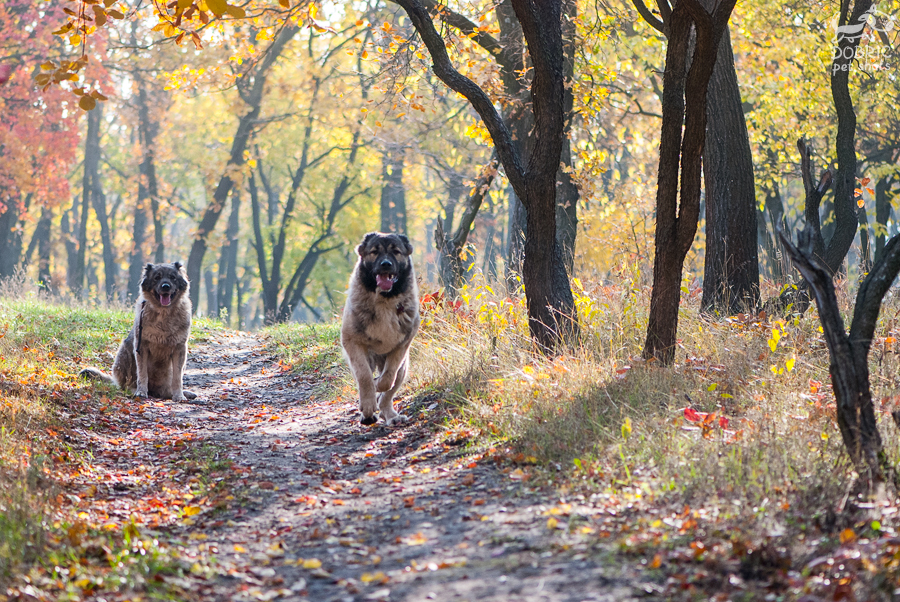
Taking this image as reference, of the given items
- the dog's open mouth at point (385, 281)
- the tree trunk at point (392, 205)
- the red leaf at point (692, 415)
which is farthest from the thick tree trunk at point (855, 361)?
the tree trunk at point (392, 205)

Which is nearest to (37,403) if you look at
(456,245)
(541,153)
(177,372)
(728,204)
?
(177,372)

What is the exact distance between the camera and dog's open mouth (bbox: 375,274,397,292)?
735 centimetres

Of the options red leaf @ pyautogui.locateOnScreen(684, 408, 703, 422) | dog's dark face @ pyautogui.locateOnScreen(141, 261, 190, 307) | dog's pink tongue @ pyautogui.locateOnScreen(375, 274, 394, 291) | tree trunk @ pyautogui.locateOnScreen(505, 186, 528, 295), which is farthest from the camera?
tree trunk @ pyautogui.locateOnScreen(505, 186, 528, 295)

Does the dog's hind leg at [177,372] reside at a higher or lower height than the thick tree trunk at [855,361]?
lower

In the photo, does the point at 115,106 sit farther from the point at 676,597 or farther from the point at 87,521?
the point at 676,597

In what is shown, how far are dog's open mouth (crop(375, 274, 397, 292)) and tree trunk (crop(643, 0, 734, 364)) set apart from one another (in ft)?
7.99

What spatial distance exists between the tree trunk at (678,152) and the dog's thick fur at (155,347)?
18.9 feet

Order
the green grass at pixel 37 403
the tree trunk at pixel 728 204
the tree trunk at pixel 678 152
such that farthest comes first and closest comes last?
the tree trunk at pixel 728 204 < the tree trunk at pixel 678 152 < the green grass at pixel 37 403

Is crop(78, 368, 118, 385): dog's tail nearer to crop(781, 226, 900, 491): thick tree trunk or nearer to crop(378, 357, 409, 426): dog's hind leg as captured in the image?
crop(378, 357, 409, 426): dog's hind leg

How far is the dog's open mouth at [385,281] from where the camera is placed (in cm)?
735

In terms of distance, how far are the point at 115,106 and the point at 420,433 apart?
96.5ft

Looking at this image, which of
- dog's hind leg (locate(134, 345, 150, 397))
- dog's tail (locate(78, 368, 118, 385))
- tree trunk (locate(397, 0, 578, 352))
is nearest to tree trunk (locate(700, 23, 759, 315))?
tree trunk (locate(397, 0, 578, 352))

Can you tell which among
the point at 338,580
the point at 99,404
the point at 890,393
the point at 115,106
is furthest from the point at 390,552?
the point at 115,106

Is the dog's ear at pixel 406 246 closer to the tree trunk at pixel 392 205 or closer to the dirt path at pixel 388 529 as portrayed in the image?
the dirt path at pixel 388 529
